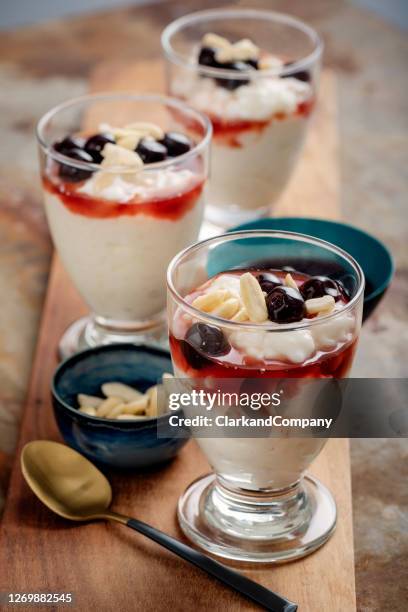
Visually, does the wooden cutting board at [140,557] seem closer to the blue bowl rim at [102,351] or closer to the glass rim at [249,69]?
the blue bowl rim at [102,351]

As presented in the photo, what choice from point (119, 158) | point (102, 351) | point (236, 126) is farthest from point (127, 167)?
point (236, 126)

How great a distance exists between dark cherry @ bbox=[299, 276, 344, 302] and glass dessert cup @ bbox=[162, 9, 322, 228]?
2.05 ft

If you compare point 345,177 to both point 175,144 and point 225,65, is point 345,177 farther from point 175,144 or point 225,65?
point 175,144

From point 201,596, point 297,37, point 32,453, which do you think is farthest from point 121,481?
point 297,37

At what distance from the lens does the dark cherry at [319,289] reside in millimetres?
1039

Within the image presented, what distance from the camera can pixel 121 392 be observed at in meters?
1.26

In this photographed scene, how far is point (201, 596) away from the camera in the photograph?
1010 mm

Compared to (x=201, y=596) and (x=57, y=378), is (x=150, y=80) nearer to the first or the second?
(x=57, y=378)

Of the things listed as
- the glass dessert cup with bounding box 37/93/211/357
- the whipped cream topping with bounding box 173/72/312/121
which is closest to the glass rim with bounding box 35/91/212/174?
the glass dessert cup with bounding box 37/93/211/357

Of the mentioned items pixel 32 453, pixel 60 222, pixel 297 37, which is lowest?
pixel 32 453

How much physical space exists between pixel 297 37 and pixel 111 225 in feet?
2.13

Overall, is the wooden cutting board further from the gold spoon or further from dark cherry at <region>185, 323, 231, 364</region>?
dark cherry at <region>185, 323, 231, 364</region>

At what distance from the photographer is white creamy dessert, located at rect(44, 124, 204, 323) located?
1.32 meters

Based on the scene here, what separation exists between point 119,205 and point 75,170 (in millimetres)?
80
